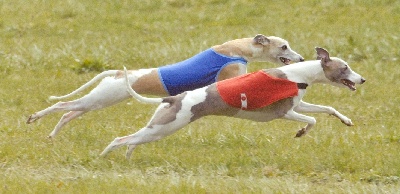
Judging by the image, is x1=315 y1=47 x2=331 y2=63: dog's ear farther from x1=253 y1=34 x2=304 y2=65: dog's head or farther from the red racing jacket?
x1=253 y1=34 x2=304 y2=65: dog's head

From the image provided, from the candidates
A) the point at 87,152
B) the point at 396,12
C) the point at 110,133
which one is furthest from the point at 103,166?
the point at 396,12

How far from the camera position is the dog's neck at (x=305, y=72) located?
906cm

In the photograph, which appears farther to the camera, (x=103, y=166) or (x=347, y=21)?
(x=347, y=21)

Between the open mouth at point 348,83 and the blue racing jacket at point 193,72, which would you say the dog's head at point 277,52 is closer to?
the blue racing jacket at point 193,72

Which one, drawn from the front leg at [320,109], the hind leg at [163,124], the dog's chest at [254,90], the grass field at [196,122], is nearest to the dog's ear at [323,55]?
the dog's chest at [254,90]

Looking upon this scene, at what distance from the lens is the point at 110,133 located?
10.3m

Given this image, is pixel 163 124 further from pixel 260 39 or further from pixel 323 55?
pixel 260 39

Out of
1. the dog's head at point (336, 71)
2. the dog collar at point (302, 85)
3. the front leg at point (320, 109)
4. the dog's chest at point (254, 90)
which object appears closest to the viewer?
the dog's chest at point (254, 90)

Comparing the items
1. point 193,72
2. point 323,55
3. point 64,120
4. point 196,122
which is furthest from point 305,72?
point 64,120

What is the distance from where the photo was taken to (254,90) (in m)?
8.91

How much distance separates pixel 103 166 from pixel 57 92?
4.15m

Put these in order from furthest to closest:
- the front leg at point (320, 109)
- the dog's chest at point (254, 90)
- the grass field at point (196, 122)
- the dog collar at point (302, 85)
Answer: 1. the front leg at point (320, 109)
2. the dog collar at point (302, 85)
3. the dog's chest at point (254, 90)
4. the grass field at point (196, 122)

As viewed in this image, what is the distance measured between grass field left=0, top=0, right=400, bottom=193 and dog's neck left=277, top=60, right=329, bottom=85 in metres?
0.69

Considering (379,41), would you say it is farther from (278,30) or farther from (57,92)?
(57,92)
